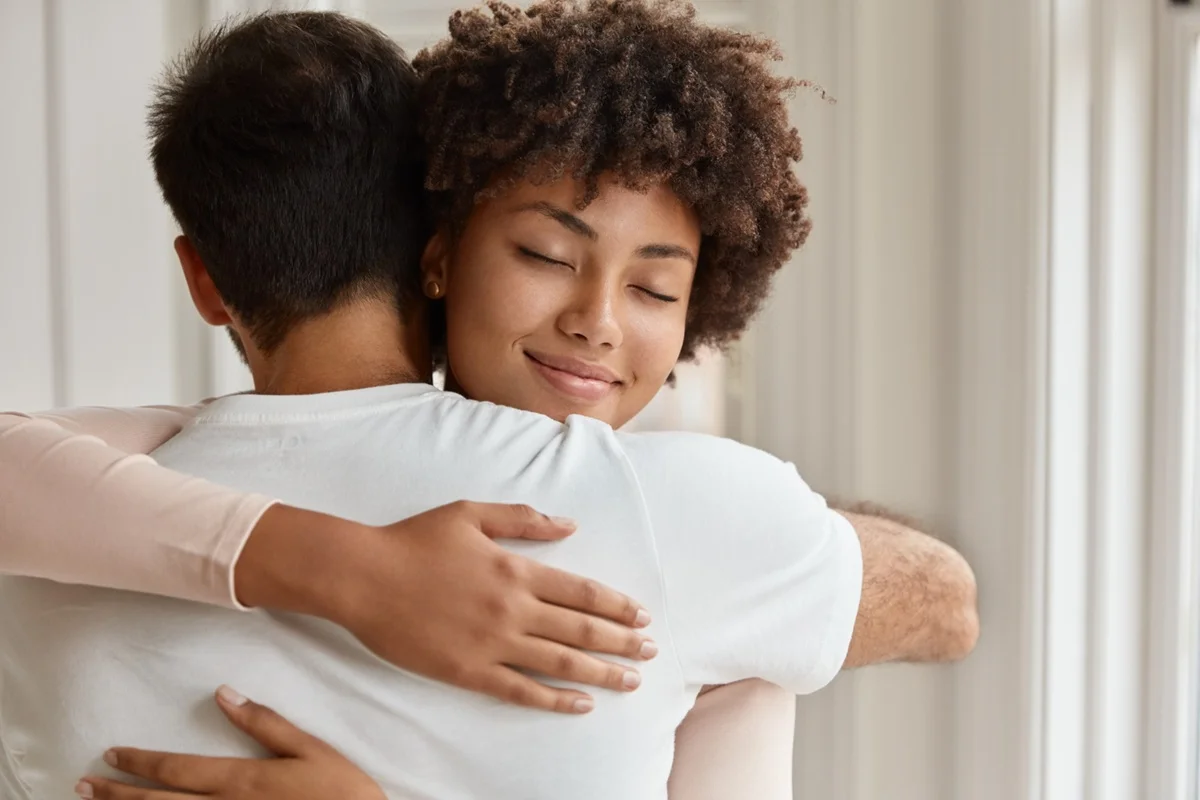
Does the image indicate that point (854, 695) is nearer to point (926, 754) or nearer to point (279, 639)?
point (926, 754)

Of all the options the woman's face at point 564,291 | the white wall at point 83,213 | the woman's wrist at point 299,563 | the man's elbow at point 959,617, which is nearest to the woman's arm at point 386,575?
the woman's wrist at point 299,563

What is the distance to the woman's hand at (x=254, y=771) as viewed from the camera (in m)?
0.96

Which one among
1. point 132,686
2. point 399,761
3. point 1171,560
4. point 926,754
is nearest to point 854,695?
point 926,754

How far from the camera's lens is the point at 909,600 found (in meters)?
1.32

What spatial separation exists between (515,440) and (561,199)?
1.14 ft

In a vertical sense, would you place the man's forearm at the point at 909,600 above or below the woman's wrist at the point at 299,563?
below

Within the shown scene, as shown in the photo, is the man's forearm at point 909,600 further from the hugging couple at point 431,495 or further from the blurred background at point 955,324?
the blurred background at point 955,324

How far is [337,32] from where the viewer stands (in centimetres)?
122

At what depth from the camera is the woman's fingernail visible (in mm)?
964

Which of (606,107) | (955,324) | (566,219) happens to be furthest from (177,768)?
(955,324)

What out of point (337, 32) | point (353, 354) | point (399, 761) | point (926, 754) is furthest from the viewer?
point (926, 754)

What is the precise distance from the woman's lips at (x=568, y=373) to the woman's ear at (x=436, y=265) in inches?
5.0

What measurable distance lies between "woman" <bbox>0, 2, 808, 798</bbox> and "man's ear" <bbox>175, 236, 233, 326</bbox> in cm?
14

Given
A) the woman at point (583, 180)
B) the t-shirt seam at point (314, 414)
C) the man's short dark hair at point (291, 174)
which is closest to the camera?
the t-shirt seam at point (314, 414)
